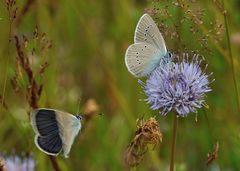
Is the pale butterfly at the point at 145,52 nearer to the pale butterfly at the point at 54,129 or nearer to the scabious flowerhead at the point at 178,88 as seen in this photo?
the scabious flowerhead at the point at 178,88

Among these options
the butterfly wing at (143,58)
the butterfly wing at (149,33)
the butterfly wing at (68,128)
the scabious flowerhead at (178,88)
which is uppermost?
the butterfly wing at (149,33)

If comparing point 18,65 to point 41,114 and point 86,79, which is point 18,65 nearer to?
point 41,114

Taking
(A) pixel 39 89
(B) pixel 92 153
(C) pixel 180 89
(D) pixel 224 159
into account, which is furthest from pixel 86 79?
(C) pixel 180 89

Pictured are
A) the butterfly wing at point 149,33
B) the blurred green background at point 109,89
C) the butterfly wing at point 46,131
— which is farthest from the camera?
the blurred green background at point 109,89

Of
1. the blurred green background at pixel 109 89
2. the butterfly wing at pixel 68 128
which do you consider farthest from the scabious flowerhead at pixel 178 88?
the blurred green background at pixel 109 89

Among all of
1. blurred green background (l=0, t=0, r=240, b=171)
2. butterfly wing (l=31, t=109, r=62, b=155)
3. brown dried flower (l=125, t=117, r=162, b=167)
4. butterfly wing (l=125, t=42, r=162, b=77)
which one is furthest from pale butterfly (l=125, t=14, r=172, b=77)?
Result: blurred green background (l=0, t=0, r=240, b=171)

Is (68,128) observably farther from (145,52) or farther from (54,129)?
(145,52)
